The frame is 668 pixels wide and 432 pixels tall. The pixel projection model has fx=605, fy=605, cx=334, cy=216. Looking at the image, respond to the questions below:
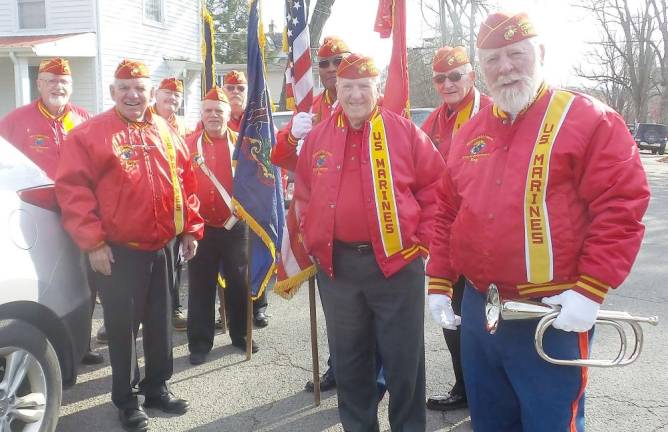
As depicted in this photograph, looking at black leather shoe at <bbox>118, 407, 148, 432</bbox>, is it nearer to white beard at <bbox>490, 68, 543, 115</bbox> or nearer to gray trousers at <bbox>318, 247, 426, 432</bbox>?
gray trousers at <bbox>318, 247, 426, 432</bbox>

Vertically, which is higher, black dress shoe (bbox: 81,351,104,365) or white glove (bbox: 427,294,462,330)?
white glove (bbox: 427,294,462,330)

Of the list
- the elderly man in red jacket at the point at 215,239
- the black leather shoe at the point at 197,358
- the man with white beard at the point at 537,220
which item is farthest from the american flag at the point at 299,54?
the black leather shoe at the point at 197,358

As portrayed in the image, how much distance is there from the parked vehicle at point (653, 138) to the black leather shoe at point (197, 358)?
34.9 metres

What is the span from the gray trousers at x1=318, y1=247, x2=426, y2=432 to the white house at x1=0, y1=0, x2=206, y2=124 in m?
13.8

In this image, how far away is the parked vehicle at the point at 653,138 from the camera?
3422 centimetres

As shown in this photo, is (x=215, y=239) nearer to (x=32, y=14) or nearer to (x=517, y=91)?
(x=517, y=91)

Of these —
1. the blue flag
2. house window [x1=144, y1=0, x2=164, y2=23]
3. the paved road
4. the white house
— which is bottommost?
the paved road

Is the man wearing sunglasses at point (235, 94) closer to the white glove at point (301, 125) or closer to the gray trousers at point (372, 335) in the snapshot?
the white glove at point (301, 125)

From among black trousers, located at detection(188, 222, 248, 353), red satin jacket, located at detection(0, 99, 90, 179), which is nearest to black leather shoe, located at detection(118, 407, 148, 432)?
black trousers, located at detection(188, 222, 248, 353)

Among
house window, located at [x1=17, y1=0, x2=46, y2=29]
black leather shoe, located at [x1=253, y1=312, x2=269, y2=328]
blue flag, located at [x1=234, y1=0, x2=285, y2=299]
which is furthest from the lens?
house window, located at [x1=17, y1=0, x2=46, y2=29]

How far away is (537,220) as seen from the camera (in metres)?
2.09

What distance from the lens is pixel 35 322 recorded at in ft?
10.1

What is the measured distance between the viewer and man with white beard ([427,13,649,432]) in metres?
1.97

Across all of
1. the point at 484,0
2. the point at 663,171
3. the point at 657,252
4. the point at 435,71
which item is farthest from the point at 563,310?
the point at 484,0
